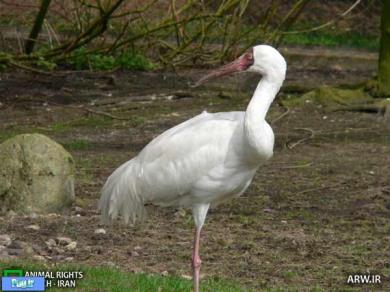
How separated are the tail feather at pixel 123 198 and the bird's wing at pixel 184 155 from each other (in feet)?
0.24

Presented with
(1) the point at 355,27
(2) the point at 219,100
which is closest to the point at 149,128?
(2) the point at 219,100

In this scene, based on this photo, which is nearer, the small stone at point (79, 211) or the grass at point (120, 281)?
the grass at point (120, 281)

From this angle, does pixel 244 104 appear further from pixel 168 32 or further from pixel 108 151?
pixel 108 151

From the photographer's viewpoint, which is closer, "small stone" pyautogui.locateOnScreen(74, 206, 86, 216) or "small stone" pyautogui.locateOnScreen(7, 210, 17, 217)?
"small stone" pyautogui.locateOnScreen(7, 210, 17, 217)

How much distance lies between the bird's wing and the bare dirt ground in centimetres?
66

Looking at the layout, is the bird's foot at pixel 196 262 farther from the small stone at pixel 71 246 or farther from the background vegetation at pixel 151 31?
the background vegetation at pixel 151 31

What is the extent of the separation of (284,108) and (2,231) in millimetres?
7815

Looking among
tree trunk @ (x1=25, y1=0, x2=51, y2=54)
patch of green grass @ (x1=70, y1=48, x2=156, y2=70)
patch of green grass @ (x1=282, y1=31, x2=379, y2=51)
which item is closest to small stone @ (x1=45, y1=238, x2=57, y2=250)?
tree trunk @ (x1=25, y1=0, x2=51, y2=54)

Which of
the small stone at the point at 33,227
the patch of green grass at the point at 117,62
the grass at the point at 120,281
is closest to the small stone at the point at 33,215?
the small stone at the point at 33,227

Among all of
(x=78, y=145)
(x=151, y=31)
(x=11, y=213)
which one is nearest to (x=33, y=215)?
(x=11, y=213)

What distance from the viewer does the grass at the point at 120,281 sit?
6988 mm

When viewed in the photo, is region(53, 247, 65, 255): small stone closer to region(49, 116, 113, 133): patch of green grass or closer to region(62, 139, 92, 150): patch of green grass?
region(62, 139, 92, 150): patch of green grass

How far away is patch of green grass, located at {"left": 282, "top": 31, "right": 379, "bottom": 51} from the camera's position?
2481 centimetres

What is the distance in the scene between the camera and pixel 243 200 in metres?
10.4
